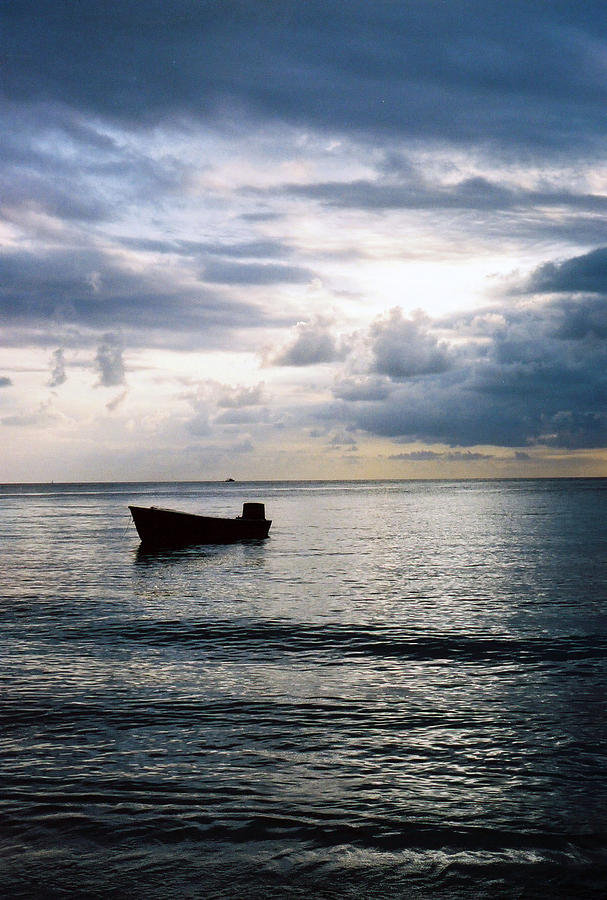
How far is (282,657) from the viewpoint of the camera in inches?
730

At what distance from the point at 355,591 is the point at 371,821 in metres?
21.9

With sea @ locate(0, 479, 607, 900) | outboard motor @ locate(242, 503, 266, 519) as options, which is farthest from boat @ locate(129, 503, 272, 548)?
sea @ locate(0, 479, 607, 900)

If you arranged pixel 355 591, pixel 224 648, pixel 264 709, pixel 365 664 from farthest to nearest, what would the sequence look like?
pixel 355 591 < pixel 224 648 < pixel 365 664 < pixel 264 709

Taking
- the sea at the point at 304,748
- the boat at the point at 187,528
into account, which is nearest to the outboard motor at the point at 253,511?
the boat at the point at 187,528

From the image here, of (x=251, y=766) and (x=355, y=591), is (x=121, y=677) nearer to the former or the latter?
(x=251, y=766)

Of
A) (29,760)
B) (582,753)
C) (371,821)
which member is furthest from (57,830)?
(582,753)

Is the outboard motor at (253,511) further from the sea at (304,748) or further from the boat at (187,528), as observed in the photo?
the sea at (304,748)

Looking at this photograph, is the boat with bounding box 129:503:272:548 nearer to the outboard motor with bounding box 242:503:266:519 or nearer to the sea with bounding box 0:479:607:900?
the outboard motor with bounding box 242:503:266:519

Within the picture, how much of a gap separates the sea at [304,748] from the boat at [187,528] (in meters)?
23.1

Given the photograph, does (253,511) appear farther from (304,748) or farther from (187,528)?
(304,748)

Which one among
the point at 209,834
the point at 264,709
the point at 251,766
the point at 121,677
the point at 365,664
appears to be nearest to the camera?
the point at 209,834

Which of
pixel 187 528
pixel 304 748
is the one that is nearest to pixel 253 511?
pixel 187 528

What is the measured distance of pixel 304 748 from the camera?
11547 mm

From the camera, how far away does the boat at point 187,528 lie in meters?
51.8
